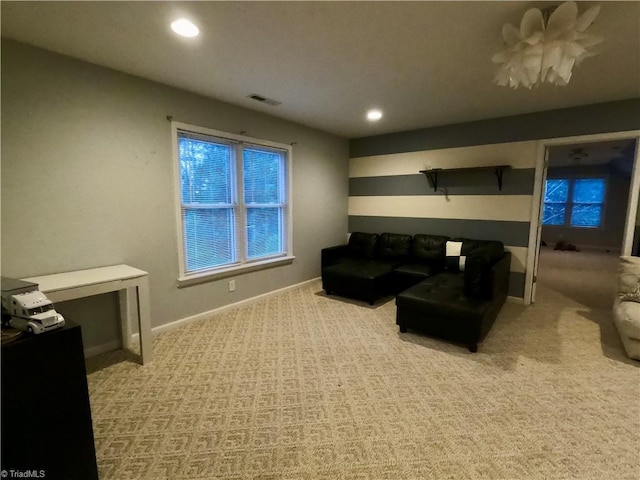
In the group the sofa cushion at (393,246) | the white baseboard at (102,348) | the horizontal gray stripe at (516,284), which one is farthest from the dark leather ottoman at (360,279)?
the white baseboard at (102,348)

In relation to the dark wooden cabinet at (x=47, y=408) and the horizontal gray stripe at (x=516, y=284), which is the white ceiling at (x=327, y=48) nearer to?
the dark wooden cabinet at (x=47, y=408)

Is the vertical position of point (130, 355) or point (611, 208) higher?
point (611, 208)

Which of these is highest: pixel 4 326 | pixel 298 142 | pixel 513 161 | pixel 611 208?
pixel 298 142

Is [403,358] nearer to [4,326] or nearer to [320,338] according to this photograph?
[320,338]

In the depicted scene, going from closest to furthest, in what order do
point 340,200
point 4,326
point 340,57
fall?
point 4,326 → point 340,57 → point 340,200

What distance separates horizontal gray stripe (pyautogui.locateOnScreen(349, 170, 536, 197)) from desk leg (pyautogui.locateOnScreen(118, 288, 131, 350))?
379 centimetres

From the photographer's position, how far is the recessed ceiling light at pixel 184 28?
5.98 ft

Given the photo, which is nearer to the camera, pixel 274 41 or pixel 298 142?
pixel 274 41

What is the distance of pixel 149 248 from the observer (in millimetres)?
2818

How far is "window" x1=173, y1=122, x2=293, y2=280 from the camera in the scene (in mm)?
3104

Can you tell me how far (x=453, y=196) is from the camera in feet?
14.0


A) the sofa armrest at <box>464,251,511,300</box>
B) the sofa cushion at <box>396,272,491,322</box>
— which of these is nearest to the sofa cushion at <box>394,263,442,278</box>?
the sofa cushion at <box>396,272,491,322</box>

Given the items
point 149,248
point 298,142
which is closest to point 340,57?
point 298,142

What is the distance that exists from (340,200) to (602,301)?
13.0 feet
